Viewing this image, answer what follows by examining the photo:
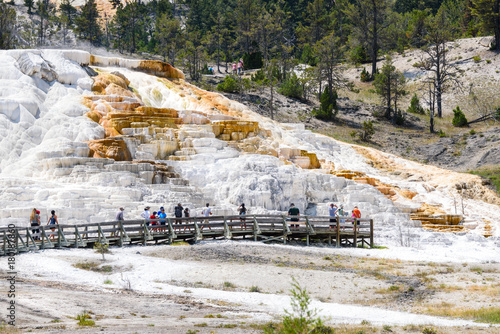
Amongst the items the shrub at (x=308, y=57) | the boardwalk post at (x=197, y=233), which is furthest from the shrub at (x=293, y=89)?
the boardwalk post at (x=197, y=233)

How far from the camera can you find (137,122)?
33.3 meters

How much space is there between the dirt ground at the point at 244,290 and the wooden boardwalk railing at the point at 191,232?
3.26 feet

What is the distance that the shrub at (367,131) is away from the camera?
46.7 metres

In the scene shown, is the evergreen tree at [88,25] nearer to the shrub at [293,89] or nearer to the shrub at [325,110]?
the shrub at [293,89]

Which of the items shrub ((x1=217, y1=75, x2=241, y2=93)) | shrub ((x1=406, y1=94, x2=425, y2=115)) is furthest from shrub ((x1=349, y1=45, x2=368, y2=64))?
shrub ((x1=217, y1=75, x2=241, y2=93))

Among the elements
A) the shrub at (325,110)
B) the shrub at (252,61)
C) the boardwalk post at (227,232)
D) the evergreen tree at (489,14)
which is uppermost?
the evergreen tree at (489,14)

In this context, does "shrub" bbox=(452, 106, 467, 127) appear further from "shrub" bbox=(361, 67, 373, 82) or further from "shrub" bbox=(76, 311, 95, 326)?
"shrub" bbox=(76, 311, 95, 326)

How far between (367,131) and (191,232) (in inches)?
1095

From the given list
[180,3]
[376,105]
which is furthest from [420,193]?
[180,3]

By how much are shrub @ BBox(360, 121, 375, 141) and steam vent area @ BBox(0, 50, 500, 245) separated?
6891 mm

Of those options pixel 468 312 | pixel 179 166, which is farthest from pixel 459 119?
pixel 468 312

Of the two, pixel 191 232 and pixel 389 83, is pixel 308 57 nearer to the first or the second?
pixel 389 83

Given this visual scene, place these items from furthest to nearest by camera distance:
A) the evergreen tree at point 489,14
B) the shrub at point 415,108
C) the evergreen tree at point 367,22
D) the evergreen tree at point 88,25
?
the evergreen tree at point 88,25
the evergreen tree at point 367,22
the evergreen tree at point 489,14
the shrub at point 415,108

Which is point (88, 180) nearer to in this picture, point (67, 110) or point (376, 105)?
point (67, 110)
